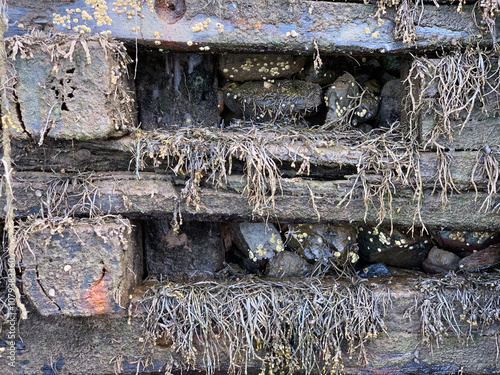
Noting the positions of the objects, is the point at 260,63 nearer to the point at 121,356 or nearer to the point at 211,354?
the point at 211,354

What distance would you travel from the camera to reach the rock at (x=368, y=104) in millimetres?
2883

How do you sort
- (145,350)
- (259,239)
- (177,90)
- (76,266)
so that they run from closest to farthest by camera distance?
1. (76,266)
2. (145,350)
3. (177,90)
4. (259,239)

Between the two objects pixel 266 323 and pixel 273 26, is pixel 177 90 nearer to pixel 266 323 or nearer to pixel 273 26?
pixel 273 26

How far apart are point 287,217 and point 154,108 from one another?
1172 millimetres

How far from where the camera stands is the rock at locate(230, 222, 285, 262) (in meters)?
2.95

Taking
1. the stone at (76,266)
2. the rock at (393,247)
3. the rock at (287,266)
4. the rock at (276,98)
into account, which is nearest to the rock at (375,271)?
the rock at (393,247)

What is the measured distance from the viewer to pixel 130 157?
2.63 m

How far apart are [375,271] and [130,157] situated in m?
1.90

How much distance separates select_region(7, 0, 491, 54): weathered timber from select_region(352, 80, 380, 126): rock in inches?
16.7

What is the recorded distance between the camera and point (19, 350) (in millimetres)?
2693

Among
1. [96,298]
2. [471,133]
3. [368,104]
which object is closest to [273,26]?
[368,104]

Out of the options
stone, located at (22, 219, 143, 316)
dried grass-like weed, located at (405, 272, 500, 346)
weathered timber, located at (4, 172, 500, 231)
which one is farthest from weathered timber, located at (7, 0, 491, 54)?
dried grass-like weed, located at (405, 272, 500, 346)

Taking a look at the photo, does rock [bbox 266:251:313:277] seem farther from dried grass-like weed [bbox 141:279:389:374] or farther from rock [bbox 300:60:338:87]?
rock [bbox 300:60:338:87]

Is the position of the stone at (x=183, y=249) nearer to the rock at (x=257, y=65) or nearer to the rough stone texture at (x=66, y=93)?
the rough stone texture at (x=66, y=93)
